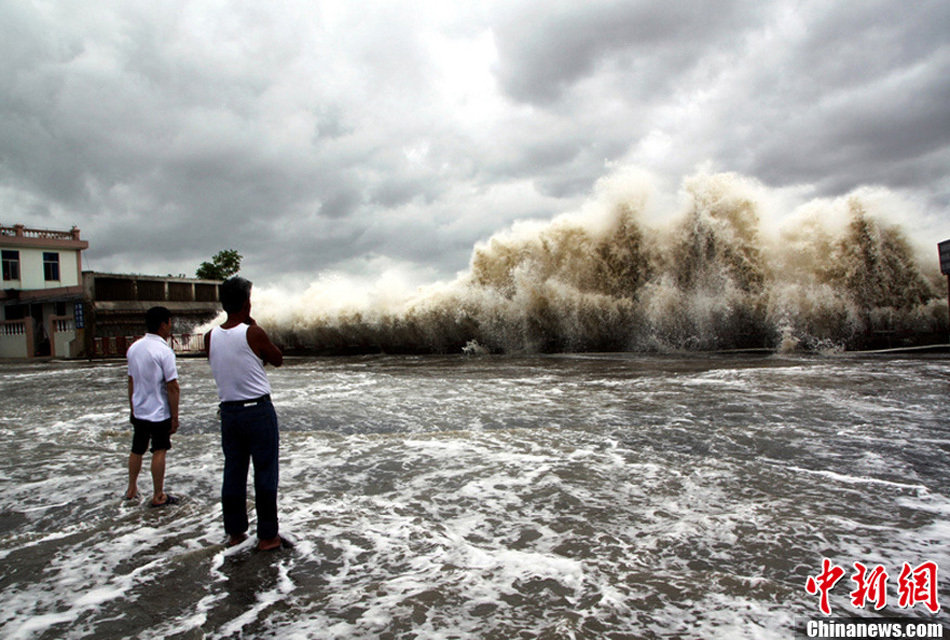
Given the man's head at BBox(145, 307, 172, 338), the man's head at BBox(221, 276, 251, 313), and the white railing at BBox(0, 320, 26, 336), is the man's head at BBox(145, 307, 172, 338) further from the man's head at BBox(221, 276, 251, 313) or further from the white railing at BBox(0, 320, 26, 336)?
the white railing at BBox(0, 320, 26, 336)

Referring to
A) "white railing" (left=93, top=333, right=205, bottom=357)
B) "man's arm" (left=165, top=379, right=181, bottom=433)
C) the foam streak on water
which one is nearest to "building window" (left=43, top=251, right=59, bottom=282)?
"white railing" (left=93, top=333, right=205, bottom=357)

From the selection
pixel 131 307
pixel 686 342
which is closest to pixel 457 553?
pixel 686 342

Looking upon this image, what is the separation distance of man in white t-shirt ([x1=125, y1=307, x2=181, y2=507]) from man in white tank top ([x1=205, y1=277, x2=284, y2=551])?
1.18 m

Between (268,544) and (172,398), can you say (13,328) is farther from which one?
(268,544)

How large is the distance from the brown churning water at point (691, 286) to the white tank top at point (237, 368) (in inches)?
582

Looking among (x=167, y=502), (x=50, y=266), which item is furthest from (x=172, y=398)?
(x=50, y=266)

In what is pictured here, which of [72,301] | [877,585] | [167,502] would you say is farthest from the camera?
[72,301]

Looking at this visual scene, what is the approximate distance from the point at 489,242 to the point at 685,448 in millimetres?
14978

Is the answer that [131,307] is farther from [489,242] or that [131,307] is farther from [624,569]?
[624,569]

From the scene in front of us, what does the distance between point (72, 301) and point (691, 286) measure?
28970 mm

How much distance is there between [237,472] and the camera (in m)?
3.28

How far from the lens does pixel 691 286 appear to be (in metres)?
16.4

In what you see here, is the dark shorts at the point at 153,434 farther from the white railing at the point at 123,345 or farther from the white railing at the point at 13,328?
the white railing at the point at 13,328

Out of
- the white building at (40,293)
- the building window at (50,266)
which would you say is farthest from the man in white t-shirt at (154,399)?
the building window at (50,266)
